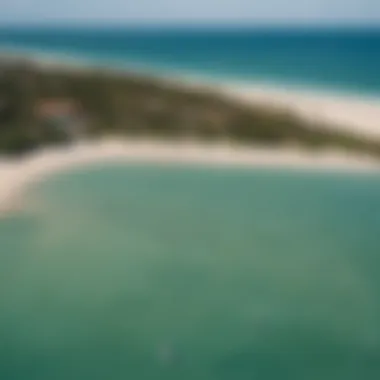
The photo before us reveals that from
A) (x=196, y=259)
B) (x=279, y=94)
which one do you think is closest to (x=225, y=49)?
(x=279, y=94)

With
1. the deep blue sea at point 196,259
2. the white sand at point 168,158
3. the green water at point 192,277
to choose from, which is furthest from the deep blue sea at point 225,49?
the green water at point 192,277

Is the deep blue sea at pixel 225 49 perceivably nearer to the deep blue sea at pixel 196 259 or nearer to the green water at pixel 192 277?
the deep blue sea at pixel 196 259

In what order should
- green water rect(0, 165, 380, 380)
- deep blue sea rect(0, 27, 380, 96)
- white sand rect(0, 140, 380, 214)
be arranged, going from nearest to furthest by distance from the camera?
1. green water rect(0, 165, 380, 380)
2. white sand rect(0, 140, 380, 214)
3. deep blue sea rect(0, 27, 380, 96)

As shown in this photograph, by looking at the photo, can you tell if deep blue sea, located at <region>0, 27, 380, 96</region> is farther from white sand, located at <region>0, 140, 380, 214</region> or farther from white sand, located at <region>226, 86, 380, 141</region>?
white sand, located at <region>0, 140, 380, 214</region>

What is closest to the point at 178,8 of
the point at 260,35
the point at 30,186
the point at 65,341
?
the point at 260,35

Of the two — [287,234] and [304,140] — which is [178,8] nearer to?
[304,140]

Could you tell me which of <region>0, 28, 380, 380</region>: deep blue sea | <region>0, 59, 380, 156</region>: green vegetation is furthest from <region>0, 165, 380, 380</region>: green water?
<region>0, 59, 380, 156</region>: green vegetation

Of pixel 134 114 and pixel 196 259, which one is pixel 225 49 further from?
pixel 196 259
